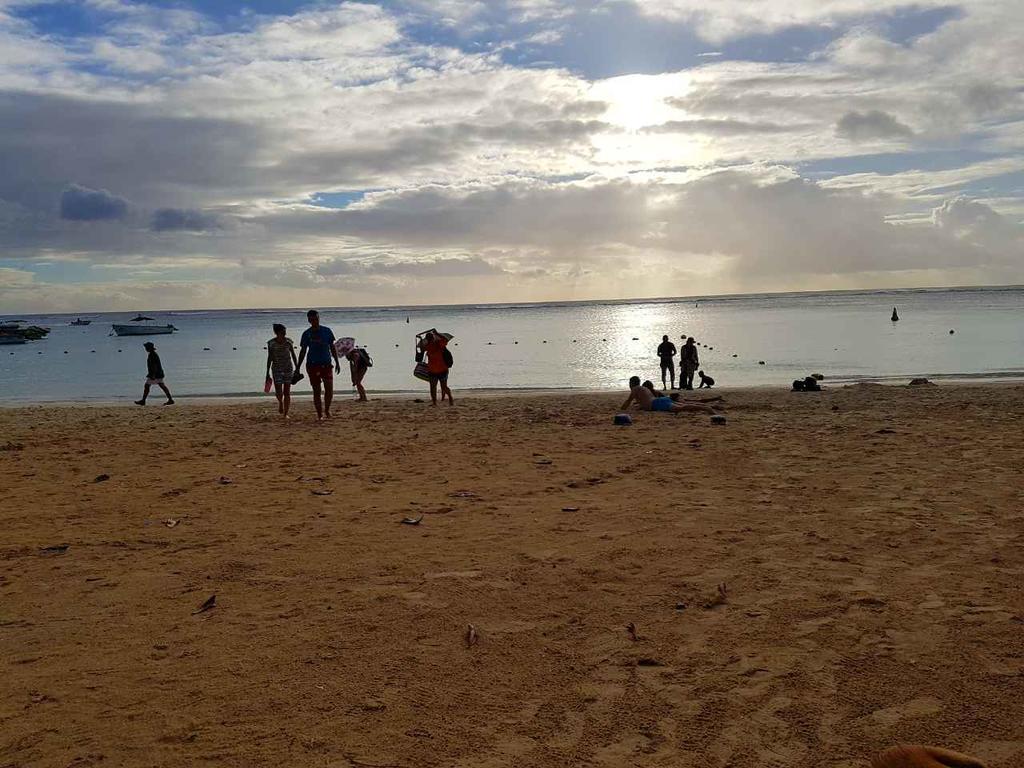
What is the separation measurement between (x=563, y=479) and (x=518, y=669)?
191 inches

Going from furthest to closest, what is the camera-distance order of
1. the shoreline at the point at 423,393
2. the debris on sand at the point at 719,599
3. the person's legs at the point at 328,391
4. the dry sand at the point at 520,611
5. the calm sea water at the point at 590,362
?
1. the calm sea water at the point at 590,362
2. the shoreline at the point at 423,393
3. the person's legs at the point at 328,391
4. the debris on sand at the point at 719,599
5. the dry sand at the point at 520,611

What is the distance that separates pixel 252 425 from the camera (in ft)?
49.8

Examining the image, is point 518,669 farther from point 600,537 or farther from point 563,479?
point 563,479

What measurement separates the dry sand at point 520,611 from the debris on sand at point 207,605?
8 cm

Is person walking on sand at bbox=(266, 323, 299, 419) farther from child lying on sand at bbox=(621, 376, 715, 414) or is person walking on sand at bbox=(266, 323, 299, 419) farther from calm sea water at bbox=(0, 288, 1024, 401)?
calm sea water at bbox=(0, 288, 1024, 401)

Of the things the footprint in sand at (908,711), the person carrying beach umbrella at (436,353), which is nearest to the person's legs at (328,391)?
the person carrying beach umbrella at (436,353)

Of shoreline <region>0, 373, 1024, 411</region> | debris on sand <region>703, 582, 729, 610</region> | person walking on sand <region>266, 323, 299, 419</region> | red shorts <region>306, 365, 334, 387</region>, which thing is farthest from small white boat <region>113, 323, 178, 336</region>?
debris on sand <region>703, 582, 729, 610</region>

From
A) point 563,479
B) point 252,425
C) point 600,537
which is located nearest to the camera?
point 600,537

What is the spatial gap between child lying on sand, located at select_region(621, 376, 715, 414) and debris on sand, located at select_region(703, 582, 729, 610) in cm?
1024

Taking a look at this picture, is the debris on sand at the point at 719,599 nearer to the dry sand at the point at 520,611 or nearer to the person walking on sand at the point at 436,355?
the dry sand at the point at 520,611

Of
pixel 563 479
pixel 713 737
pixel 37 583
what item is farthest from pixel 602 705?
pixel 563 479

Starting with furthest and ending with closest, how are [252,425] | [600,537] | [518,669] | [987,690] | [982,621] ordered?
1. [252,425]
2. [600,537]
3. [982,621]
4. [518,669]
5. [987,690]

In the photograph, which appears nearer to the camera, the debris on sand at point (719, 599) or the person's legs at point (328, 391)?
the debris on sand at point (719, 599)

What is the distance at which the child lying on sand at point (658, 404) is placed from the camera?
1534cm
